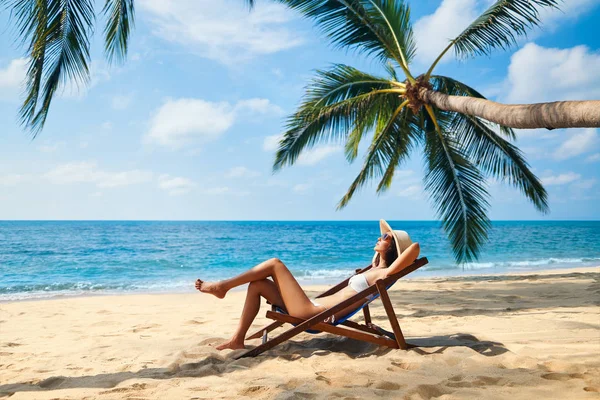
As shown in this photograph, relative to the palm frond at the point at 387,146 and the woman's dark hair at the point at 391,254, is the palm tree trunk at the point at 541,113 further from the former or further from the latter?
the palm frond at the point at 387,146

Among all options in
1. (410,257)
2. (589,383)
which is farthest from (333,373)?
(589,383)

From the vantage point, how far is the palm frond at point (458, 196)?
861 centimetres

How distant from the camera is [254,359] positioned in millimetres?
3543

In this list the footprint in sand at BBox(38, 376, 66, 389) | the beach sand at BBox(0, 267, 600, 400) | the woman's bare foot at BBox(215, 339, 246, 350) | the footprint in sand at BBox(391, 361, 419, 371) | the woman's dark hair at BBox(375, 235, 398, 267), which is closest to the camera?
the beach sand at BBox(0, 267, 600, 400)

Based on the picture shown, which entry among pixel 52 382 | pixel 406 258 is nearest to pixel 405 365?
pixel 406 258

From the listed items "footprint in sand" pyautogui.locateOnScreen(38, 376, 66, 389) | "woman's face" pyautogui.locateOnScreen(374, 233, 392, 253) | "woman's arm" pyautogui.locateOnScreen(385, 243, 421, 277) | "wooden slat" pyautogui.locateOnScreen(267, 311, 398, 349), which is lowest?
"footprint in sand" pyautogui.locateOnScreen(38, 376, 66, 389)

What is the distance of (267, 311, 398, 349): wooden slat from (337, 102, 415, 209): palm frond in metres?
5.86

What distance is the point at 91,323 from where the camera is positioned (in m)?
5.59

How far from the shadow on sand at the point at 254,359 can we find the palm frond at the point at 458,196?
496 cm

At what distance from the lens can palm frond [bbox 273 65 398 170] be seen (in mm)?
8109

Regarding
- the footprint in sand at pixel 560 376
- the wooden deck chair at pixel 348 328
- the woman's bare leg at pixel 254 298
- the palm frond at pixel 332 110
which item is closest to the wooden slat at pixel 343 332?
the wooden deck chair at pixel 348 328

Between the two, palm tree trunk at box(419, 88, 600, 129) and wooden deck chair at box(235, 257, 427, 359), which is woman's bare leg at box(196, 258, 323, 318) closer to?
wooden deck chair at box(235, 257, 427, 359)

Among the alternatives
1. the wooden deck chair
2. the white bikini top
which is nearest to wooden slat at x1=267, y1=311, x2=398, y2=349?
the wooden deck chair

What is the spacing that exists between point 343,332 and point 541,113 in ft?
6.77
